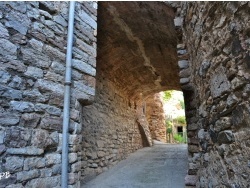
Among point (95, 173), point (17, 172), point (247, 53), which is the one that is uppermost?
point (247, 53)

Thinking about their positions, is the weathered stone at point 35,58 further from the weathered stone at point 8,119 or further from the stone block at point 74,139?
the stone block at point 74,139

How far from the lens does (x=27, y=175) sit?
2.20 m

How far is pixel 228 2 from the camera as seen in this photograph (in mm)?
1379

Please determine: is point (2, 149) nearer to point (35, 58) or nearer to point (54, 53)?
point (35, 58)

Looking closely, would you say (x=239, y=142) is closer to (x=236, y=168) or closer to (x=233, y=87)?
(x=236, y=168)

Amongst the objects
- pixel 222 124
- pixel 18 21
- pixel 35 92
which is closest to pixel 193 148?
pixel 222 124

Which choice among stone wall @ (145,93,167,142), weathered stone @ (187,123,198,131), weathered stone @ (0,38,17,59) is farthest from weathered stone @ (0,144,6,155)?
stone wall @ (145,93,167,142)

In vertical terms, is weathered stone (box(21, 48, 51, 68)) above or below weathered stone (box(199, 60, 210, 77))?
above

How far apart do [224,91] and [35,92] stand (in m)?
1.87

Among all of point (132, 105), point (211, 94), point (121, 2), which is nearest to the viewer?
point (211, 94)

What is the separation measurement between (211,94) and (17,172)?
1.88 m

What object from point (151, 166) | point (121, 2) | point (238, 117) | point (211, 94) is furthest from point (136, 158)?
point (238, 117)

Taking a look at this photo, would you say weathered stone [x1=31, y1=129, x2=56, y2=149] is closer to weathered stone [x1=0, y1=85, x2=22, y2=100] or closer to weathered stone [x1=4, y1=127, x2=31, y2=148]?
weathered stone [x1=4, y1=127, x2=31, y2=148]

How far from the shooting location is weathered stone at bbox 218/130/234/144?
4.73 ft
